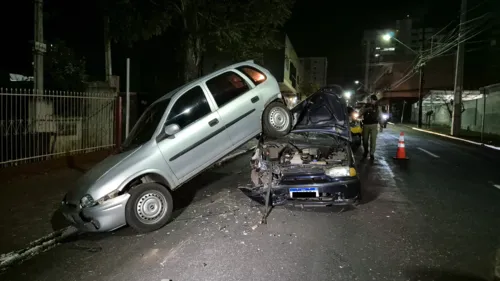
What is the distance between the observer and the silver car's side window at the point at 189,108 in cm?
607

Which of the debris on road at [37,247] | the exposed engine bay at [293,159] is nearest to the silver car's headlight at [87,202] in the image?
the debris on road at [37,247]

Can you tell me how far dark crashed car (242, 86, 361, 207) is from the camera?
5922mm

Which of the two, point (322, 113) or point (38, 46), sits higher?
point (38, 46)

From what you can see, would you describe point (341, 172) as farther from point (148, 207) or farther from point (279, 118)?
point (148, 207)

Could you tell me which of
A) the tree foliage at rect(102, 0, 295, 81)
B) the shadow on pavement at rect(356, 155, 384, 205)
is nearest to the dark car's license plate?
the shadow on pavement at rect(356, 155, 384, 205)

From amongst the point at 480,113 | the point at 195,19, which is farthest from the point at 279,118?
the point at 480,113

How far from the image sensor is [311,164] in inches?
249

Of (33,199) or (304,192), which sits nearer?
(304,192)

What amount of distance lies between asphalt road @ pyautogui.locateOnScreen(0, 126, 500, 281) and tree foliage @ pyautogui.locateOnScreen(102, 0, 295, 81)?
277 inches

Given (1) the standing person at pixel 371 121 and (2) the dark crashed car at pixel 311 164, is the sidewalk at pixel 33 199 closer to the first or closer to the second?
(2) the dark crashed car at pixel 311 164

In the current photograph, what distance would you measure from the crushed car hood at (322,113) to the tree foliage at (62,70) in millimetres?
8608

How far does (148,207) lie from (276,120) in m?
2.96

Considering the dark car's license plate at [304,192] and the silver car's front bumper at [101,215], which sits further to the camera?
the dark car's license plate at [304,192]

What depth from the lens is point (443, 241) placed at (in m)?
4.96
